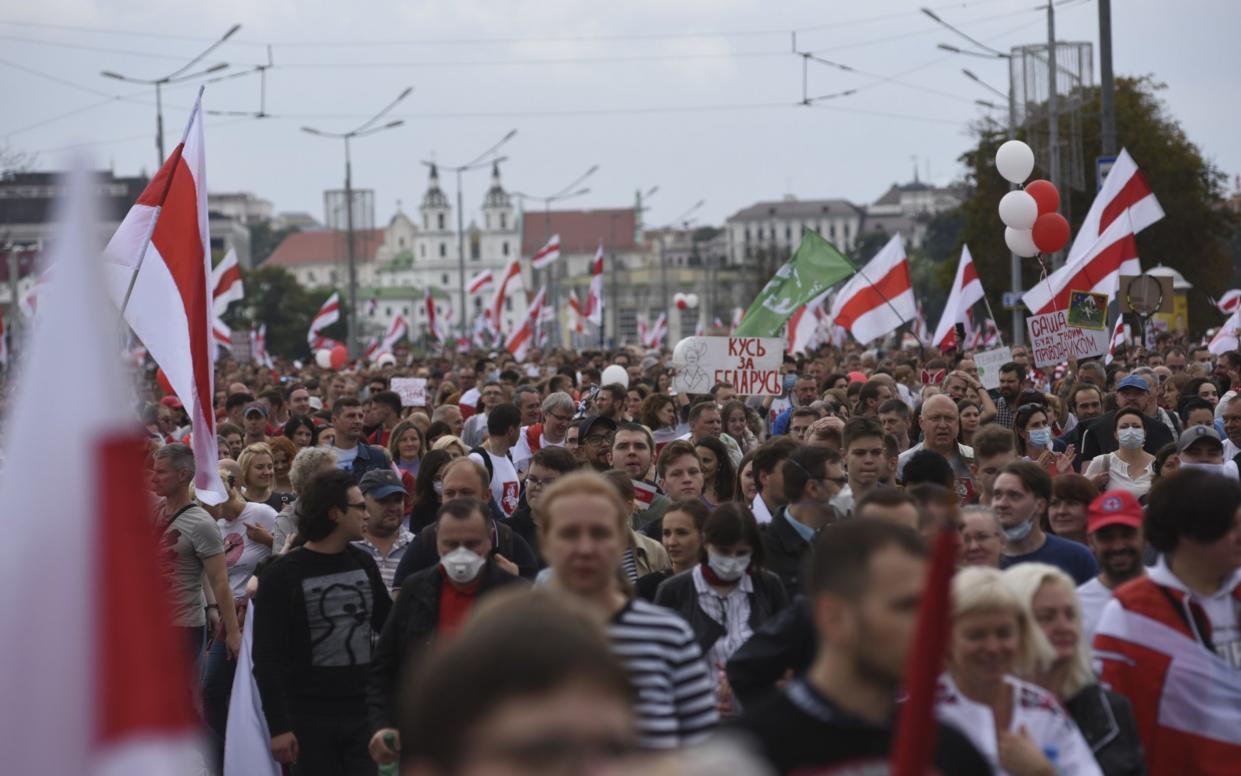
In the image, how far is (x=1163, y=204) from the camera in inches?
1991

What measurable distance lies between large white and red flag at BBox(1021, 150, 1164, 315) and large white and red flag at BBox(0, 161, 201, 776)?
1665cm

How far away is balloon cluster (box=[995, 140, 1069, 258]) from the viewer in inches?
695

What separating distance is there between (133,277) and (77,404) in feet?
24.1

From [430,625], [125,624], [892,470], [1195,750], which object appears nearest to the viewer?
[125,624]

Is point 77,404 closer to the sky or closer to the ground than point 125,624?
A: closer to the sky

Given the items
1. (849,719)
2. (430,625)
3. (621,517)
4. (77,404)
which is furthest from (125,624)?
(430,625)

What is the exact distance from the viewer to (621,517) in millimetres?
4391

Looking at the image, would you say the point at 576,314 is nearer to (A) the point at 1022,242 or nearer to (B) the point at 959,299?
(B) the point at 959,299

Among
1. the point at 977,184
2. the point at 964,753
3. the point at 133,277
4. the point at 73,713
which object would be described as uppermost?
the point at 977,184


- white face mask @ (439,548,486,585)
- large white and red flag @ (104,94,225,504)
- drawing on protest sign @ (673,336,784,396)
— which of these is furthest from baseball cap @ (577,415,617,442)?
drawing on protest sign @ (673,336,784,396)

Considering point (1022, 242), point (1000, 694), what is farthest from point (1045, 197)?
point (1000, 694)

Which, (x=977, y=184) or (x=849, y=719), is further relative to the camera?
(x=977, y=184)

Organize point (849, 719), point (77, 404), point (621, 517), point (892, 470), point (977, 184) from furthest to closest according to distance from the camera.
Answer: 1. point (977, 184)
2. point (892, 470)
3. point (621, 517)
4. point (849, 719)
5. point (77, 404)

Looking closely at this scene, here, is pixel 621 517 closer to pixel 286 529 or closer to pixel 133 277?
pixel 286 529
